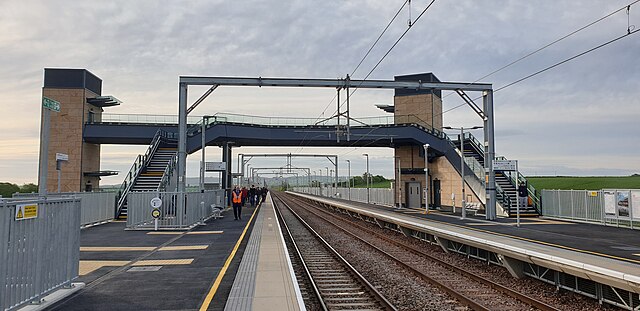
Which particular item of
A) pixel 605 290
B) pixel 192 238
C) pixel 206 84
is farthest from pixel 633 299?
pixel 206 84

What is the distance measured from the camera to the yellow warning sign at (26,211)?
6.69 meters

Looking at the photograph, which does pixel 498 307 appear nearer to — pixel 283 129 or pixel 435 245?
pixel 435 245

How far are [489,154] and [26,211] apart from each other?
2417 cm

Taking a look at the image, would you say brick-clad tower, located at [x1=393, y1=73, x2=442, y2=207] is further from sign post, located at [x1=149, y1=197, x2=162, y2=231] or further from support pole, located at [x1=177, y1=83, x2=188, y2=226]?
sign post, located at [x1=149, y1=197, x2=162, y2=231]

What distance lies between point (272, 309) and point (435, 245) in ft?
39.7

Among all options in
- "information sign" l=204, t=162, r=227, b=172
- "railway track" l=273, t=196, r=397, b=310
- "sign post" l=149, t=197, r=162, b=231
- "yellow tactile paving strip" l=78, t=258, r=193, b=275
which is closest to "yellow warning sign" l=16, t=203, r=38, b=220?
"yellow tactile paving strip" l=78, t=258, r=193, b=275

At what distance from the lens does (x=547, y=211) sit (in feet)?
93.4

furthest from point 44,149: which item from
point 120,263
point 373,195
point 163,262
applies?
point 373,195

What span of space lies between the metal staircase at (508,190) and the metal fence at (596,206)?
0.90 metres

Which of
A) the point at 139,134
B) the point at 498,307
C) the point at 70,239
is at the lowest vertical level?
the point at 498,307

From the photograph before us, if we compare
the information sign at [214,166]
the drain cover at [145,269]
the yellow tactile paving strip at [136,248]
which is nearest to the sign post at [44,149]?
the drain cover at [145,269]

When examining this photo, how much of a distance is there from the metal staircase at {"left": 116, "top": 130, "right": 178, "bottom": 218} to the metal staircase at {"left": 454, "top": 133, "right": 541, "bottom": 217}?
69.1 ft

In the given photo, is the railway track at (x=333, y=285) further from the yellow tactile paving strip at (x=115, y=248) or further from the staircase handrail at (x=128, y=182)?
the staircase handrail at (x=128, y=182)

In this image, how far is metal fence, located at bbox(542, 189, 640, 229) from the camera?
68.6 ft
